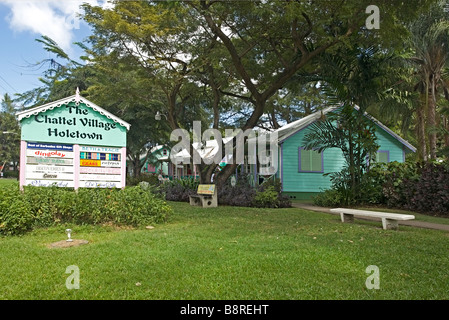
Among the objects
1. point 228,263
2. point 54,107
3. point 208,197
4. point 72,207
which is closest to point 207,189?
point 208,197

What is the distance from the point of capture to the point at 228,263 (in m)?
5.27

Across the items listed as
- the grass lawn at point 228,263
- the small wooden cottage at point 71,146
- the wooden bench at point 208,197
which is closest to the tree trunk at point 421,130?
the wooden bench at point 208,197

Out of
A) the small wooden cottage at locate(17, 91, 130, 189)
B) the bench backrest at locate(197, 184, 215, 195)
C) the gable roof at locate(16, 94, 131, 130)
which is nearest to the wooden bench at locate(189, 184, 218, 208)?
the bench backrest at locate(197, 184, 215, 195)

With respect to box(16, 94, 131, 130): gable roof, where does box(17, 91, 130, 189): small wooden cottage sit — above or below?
below

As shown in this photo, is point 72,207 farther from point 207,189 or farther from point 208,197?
point 207,189

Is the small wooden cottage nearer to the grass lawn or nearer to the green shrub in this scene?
the green shrub

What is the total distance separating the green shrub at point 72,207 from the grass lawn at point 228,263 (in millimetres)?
387

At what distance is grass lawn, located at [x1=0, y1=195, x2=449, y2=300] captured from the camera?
4.17m

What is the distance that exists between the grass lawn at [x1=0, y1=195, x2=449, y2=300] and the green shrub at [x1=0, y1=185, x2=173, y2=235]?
0.39m

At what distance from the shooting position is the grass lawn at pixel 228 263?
4.17m

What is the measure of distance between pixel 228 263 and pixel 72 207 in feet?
15.0

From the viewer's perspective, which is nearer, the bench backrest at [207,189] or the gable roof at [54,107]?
the gable roof at [54,107]

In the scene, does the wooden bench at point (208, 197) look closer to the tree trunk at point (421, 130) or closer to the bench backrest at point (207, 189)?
the bench backrest at point (207, 189)
